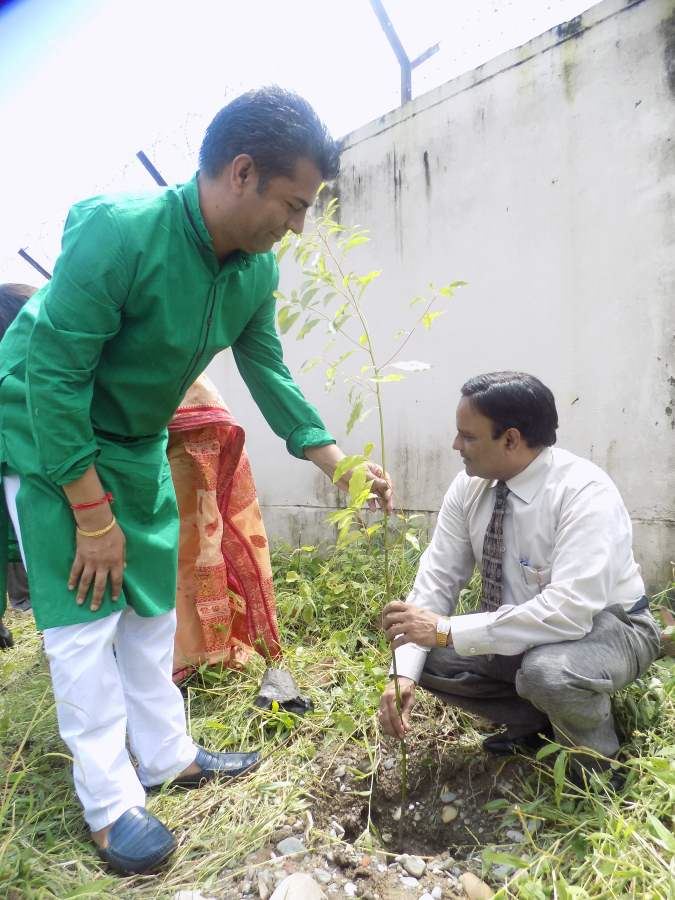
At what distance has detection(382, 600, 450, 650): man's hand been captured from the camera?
1809 mm

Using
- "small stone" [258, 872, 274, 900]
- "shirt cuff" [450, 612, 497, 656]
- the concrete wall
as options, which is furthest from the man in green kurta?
the concrete wall

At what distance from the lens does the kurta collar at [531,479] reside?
1.96 metres

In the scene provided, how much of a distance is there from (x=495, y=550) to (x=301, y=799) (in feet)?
3.17

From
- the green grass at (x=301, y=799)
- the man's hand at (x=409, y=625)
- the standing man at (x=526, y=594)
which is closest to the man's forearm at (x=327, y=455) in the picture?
the standing man at (x=526, y=594)

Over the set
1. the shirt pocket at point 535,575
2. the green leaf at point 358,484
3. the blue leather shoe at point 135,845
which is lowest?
the blue leather shoe at point 135,845

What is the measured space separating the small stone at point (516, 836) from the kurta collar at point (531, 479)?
0.92 m

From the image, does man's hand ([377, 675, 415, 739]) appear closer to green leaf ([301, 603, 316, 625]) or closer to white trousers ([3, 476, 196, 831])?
white trousers ([3, 476, 196, 831])

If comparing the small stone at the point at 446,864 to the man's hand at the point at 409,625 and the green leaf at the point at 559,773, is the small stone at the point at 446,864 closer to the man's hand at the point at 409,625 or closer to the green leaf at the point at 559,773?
the green leaf at the point at 559,773

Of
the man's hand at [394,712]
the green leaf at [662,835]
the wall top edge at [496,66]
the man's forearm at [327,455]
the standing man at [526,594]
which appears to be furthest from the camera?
the wall top edge at [496,66]

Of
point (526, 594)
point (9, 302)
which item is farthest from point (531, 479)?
point (9, 302)

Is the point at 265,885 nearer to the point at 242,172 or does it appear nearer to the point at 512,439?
the point at 512,439

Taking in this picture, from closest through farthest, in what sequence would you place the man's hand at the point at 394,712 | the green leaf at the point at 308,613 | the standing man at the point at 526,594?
the standing man at the point at 526,594 < the man's hand at the point at 394,712 < the green leaf at the point at 308,613

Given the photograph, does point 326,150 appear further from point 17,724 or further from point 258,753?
point 17,724

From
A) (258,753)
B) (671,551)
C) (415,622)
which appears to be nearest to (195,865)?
(258,753)
